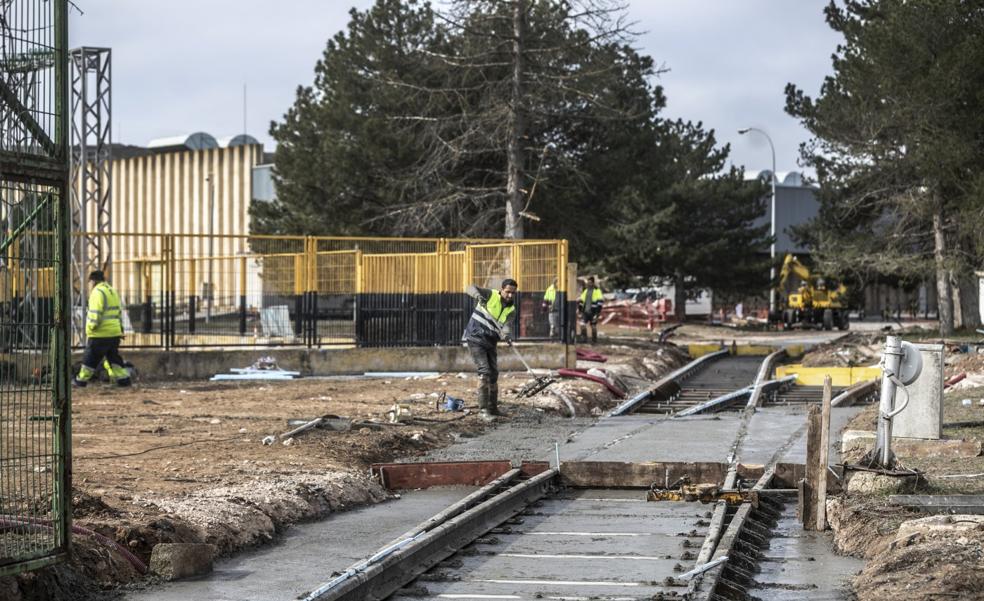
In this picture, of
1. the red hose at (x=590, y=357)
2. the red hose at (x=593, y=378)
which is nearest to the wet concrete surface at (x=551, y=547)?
the red hose at (x=593, y=378)

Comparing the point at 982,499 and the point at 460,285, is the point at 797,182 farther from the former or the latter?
the point at 982,499

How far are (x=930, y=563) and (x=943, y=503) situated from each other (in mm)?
2520

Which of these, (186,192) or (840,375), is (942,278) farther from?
(186,192)

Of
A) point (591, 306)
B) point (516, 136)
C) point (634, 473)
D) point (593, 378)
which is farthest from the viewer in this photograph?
point (591, 306)

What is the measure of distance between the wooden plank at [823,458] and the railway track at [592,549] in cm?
26

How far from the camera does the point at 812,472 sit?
420 inches

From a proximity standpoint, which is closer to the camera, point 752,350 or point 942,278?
point 752,350

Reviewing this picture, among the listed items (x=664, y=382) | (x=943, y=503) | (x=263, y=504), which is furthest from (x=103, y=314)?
(x=943, y=503)

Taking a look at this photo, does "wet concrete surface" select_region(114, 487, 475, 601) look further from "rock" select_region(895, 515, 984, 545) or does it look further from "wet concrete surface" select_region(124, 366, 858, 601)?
"rock" select_region(895, 515, 984, 545)

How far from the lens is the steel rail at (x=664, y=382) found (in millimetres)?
20220

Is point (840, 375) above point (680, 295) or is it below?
below

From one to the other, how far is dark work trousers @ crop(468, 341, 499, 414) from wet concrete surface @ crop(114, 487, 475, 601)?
5339 mm

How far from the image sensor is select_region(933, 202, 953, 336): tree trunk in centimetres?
3725

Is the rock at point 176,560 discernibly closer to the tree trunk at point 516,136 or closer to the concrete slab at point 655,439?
the concrete slab at point 655,439
